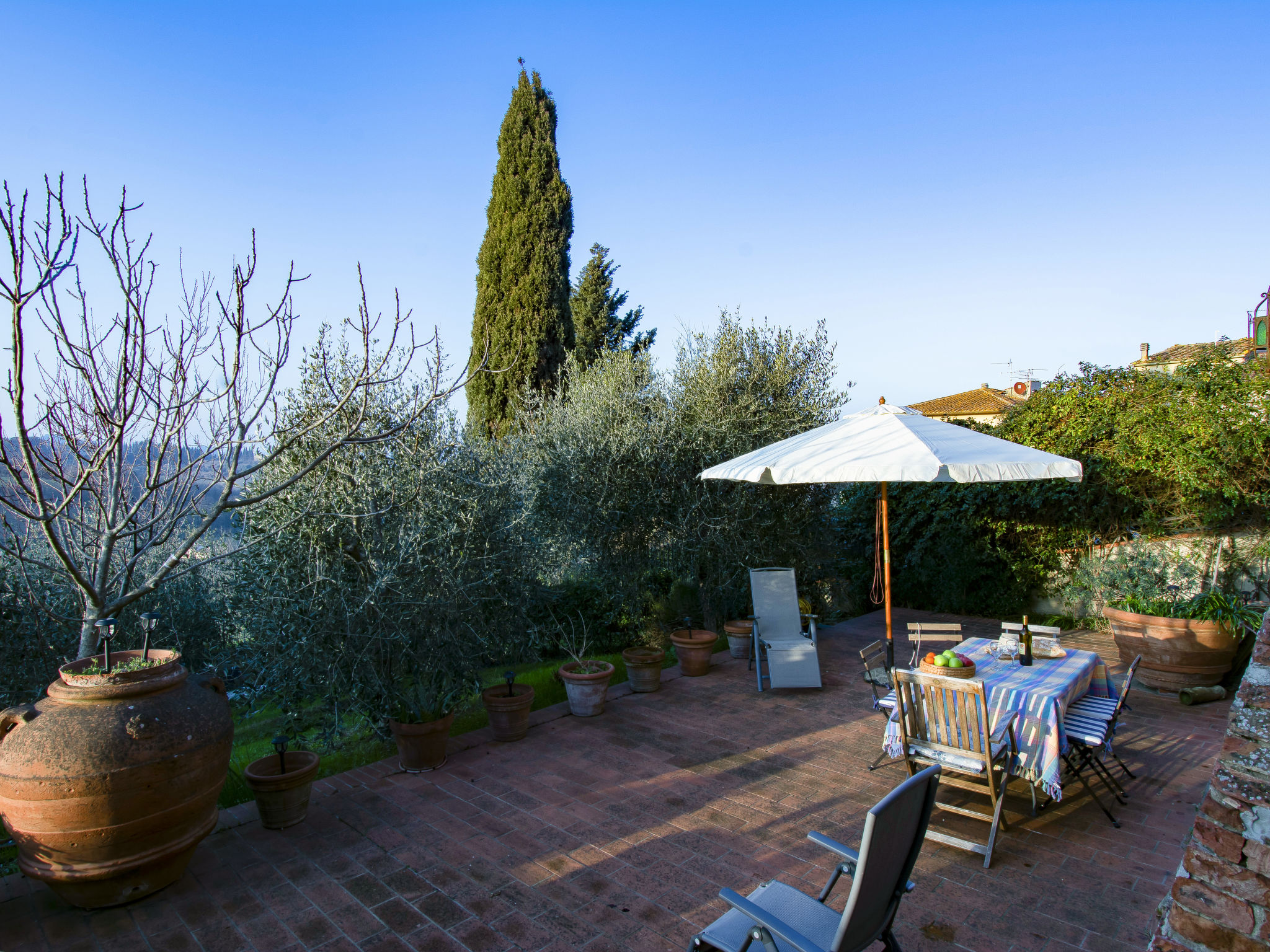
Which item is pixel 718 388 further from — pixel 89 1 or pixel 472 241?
pixel 472 241

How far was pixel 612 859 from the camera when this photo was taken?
334 centimetres

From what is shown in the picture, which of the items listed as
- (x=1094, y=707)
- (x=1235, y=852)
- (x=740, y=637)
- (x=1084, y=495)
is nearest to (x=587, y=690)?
(x=740, y=637)

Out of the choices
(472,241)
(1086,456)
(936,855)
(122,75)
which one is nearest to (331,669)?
(936,855)

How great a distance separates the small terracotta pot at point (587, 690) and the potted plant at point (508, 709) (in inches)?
19.9

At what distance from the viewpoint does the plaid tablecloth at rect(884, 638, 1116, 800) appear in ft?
11.4

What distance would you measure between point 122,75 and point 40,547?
12.0ft

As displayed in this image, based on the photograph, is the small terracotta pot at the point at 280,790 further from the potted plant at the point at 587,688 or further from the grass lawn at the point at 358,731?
the potted plant at the point at 587,688

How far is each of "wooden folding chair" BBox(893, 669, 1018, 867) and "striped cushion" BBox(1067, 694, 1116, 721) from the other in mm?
771

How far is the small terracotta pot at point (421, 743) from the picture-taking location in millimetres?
4453

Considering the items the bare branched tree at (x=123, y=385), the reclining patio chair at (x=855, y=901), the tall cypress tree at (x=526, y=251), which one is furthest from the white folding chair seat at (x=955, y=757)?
the tall cypress tree at (x=526, y=251)

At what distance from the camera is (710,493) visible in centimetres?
720

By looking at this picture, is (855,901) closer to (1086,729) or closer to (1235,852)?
(1235,852)

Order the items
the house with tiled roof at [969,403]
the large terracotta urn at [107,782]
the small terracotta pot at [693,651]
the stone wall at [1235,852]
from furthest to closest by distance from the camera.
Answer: the house with tiled roof at [969,403] → the small terracotta pot at [693,651] → the large terracotta urn at [107,782] → the stone wall at [1235,852]

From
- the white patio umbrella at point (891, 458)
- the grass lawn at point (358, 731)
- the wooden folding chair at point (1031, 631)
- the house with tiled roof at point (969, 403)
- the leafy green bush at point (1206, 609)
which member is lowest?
the grass lawn at point (358, 731)
